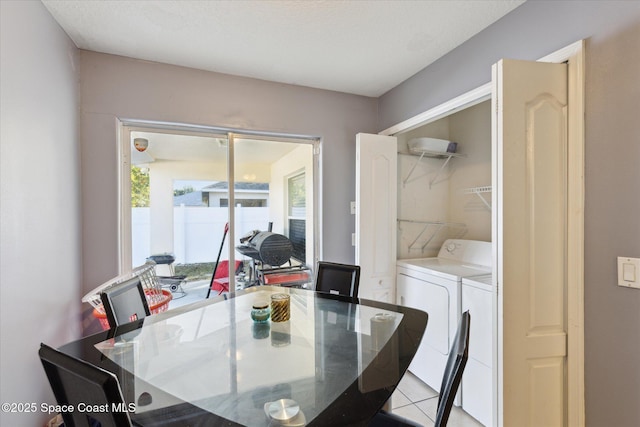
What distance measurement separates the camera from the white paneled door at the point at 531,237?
55.5 inches

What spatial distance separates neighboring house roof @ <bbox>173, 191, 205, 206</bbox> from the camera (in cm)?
258

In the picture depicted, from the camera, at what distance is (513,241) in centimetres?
142

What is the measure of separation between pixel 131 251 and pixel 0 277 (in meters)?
1.10

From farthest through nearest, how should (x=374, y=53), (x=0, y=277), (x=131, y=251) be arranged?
1. (x=131, y=251)
2. (x=374, y=53)
3. (x=0, y=277)

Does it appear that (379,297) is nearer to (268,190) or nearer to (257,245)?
(257,245)

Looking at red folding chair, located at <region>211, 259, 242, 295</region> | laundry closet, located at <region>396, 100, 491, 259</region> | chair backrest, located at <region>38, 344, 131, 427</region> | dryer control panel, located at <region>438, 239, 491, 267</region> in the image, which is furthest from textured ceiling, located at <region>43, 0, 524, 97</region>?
chair backrest, located at <region>38, 344, 131, 427</region>

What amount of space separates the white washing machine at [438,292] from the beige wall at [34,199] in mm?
2453

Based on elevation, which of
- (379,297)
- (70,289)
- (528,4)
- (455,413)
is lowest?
(455,413)

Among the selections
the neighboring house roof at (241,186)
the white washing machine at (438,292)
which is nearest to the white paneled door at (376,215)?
the white washing machine at (438,292)

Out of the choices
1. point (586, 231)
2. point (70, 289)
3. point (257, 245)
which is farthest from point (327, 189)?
point (70, 289)

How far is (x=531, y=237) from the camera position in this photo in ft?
4.71

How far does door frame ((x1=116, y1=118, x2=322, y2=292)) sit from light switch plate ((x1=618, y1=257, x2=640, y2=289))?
209 centimetres

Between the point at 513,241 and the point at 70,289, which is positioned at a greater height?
the point at 513,241

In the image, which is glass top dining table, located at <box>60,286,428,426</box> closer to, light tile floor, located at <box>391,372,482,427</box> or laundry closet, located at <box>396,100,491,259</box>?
light tile floor, located at <box>391,372,482,427</box>
